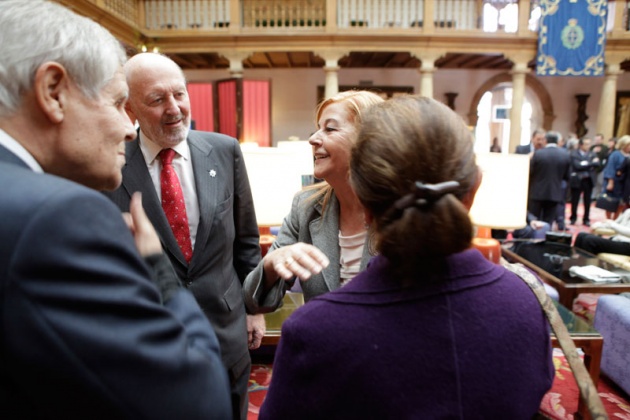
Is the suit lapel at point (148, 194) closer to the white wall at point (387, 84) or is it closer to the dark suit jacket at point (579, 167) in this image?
the dark suit jacket at point (579, 167)

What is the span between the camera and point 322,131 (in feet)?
4.90

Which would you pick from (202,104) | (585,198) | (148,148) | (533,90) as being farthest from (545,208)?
(533,90)

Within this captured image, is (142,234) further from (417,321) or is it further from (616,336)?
(616,336)

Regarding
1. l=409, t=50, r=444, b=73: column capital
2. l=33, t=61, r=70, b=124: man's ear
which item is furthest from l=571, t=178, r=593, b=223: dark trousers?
l=33, t=61, r=70, b=124: man's ear

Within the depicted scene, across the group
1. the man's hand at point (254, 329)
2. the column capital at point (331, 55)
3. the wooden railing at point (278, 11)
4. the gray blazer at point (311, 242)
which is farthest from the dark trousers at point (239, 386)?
the wooden railing at point (278, 11)

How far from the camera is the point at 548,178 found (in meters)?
6.39

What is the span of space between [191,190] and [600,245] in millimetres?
4643

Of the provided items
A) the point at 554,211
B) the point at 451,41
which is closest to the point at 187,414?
the point at 554,211

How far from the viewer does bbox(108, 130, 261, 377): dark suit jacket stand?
155 cm

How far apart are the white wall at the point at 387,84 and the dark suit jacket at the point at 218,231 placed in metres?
12.9

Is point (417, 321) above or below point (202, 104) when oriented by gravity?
below

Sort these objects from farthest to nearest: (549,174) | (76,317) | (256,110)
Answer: (256,110) → (549,174) → (76,317)

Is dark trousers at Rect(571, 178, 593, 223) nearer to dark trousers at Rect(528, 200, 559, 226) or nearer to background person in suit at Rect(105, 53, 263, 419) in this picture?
dark trousers at Rect(528, 200, 559, 226)

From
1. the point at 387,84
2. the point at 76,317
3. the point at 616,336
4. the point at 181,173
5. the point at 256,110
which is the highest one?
the point at 387,84
